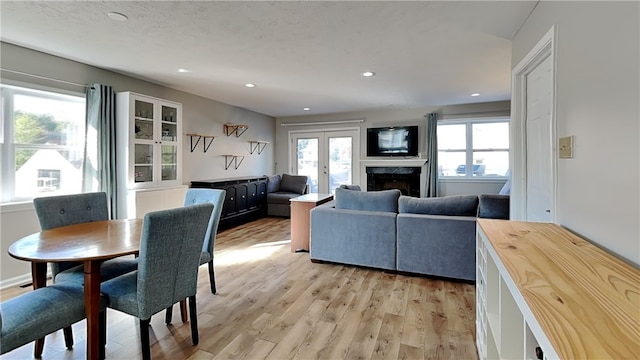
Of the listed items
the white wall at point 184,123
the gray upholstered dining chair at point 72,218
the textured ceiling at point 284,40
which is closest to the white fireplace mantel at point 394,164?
the textured ceiling at point 284,40

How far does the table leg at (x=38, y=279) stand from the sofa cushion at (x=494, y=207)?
356 centimetres

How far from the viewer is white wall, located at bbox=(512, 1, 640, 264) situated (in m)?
1.15

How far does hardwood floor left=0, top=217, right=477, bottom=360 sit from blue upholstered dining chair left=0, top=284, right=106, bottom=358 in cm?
46

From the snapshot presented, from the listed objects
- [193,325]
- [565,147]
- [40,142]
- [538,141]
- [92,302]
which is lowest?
[193,325]

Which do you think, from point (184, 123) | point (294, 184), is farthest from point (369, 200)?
point (294, 184)

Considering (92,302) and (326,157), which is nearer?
(92,302)

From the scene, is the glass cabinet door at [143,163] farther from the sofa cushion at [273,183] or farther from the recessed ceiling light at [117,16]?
the sofa cushion at [273,183]

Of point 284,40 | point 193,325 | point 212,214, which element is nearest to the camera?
point 193,325

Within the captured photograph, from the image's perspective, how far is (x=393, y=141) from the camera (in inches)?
257

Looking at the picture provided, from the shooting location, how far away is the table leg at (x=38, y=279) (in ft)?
5.94

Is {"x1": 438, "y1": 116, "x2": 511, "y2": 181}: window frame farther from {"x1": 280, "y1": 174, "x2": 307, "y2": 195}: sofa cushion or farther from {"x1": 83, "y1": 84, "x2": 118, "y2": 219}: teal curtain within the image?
{"x1": 83, "y1": 84, "x2": 118, "y2": 219}: teal curtain

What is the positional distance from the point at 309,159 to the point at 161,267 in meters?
5.90

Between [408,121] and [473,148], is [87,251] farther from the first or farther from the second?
[473,148]

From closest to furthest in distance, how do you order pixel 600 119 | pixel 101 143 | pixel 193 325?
pixel 600 119 < pixel 193 325 < pixel 101 143
